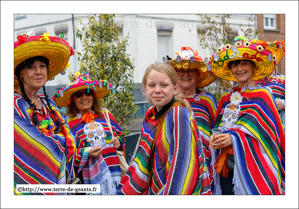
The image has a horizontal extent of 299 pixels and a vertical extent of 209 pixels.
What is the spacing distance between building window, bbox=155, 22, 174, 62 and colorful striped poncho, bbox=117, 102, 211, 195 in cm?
206

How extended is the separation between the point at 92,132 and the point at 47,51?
56.7 inches

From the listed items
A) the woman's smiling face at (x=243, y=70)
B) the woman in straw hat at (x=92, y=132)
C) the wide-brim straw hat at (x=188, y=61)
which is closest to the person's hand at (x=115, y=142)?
the woman in straw hat at (x=92, y=132)

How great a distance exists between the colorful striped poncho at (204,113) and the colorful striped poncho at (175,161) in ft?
4.83

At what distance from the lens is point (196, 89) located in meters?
4.41

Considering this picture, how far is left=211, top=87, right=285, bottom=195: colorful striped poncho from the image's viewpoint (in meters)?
3.58

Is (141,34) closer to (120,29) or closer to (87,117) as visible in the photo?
(120,29)

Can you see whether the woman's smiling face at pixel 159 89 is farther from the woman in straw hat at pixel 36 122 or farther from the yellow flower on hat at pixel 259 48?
the yellow flower on hat at pixel 259 48

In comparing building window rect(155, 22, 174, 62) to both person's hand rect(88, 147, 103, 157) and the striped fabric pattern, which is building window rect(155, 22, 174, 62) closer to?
the striped fabric pattern

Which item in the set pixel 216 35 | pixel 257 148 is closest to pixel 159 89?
pixel 257 148

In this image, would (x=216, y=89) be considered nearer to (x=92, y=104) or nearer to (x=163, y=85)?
(x=92, y=104)

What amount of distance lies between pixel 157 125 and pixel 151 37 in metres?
2.94

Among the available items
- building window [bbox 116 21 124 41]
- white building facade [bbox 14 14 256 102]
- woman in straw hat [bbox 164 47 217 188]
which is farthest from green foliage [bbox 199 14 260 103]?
woman in straw hat [bbox 164 47 217 188]
